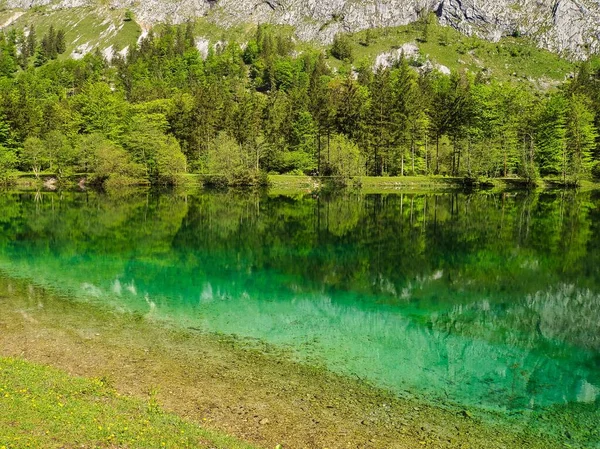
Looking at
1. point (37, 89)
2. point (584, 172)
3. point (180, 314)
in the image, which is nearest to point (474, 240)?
point (180, 314)

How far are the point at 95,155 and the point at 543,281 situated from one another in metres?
86.7

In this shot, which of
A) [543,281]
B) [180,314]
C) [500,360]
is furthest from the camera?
[543,281]

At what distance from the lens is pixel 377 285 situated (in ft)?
78.4

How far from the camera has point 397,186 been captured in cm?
9381

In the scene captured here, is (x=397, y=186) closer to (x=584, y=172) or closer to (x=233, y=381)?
(x=584, y=172)

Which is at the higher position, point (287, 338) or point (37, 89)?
point (37, 89)

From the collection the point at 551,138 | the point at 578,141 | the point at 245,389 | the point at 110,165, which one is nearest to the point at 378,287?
the point at 245,389

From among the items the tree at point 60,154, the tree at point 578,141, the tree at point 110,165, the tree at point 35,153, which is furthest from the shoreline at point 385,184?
the tree at point 578,141

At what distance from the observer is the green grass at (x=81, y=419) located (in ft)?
27.5

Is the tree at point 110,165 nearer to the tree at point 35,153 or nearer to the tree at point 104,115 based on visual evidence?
the tree at point 35,153

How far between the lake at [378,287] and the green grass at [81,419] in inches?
216

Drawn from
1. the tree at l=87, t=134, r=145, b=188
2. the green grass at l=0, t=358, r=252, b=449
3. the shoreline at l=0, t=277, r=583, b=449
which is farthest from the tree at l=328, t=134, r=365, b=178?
the green grass at l=0, t=358, r=252, b=449

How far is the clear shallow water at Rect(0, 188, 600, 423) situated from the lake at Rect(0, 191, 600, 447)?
88 millimetres

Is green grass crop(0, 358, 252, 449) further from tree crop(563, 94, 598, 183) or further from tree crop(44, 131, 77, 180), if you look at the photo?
tree crop(563, 94, 598, 183)
